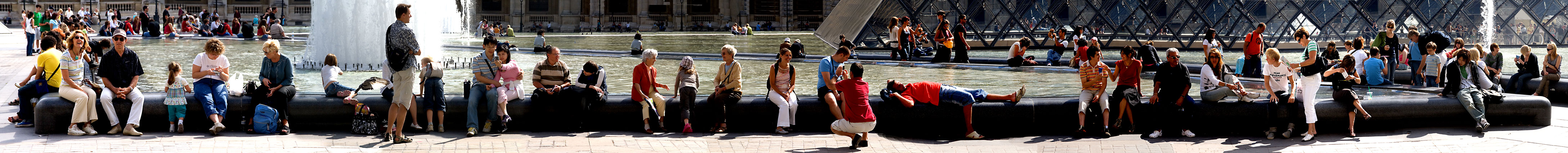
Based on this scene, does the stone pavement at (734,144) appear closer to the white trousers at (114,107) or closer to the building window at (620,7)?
the white trousers at (114,107)

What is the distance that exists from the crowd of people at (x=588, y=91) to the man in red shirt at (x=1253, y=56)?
3.81m

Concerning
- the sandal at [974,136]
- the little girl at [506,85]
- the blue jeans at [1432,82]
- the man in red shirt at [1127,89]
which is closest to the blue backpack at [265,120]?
the little girl at [506,85]

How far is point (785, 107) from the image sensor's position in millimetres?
7918

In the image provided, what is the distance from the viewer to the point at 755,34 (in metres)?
42.1

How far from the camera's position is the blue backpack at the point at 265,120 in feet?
24.9

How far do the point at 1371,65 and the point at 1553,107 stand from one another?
1.45m

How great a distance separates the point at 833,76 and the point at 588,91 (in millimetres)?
1513

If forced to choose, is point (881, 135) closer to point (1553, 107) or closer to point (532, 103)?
point (532, 103)

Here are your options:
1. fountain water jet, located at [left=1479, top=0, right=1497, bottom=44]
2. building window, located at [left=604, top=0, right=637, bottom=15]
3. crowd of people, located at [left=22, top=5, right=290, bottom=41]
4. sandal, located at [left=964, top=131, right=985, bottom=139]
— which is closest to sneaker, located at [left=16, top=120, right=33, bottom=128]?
sandal, located at [left=964, top=131, right=985, bottom=139]

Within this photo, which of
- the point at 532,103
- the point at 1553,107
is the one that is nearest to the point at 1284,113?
the point at 1553,107

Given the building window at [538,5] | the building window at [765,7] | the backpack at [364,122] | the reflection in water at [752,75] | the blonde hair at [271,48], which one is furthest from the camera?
the building window at [765,7]

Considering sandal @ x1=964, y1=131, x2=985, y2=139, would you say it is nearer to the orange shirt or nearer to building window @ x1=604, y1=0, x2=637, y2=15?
the orange shirt

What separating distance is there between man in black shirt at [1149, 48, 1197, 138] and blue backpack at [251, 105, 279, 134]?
17.2ft

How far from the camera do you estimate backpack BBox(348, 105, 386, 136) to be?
7.61 metres
